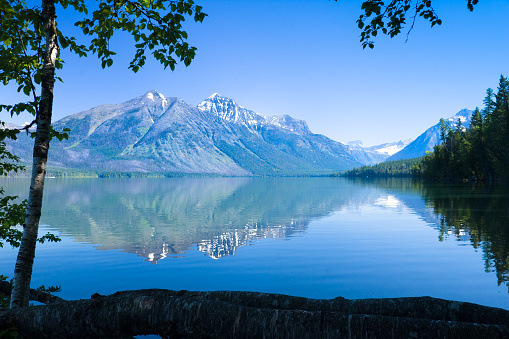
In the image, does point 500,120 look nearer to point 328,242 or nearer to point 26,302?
point 328,242

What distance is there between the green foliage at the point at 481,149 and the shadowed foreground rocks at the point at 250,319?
97.8 metres

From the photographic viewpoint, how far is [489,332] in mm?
3920

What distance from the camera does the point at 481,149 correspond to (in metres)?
111

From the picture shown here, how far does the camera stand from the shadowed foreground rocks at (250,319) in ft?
13.5

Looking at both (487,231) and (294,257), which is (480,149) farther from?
(294,257)

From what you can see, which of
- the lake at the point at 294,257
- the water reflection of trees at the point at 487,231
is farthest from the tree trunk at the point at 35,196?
the water reflection of trees at the point at 487,231

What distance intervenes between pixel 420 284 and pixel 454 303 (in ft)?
40.9

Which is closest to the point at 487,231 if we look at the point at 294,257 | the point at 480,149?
the point at 294,257

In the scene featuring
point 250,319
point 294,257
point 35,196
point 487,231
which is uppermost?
point 35,196

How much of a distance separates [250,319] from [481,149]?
129 metres

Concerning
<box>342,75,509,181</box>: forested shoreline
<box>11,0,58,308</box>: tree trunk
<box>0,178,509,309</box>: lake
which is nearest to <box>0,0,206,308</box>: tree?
<box>11,0,58,308</box>: tree trunk

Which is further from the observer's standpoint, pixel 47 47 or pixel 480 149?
pixel 480 149

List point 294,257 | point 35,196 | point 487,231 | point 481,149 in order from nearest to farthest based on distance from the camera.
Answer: point 35,196, point 294,257, point 487,231, point 481,149

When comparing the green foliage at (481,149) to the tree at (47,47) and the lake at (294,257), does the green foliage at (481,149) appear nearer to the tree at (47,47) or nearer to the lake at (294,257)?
the lake at (294,257)
